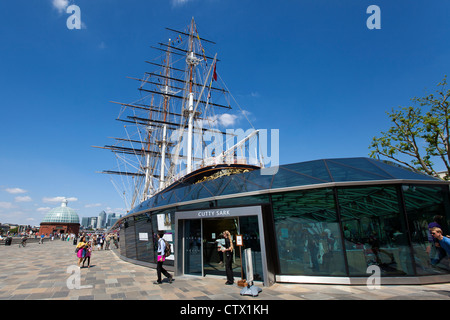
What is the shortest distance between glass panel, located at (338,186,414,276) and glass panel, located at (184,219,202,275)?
5549mm

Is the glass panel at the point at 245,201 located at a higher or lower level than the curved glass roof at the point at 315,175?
lower

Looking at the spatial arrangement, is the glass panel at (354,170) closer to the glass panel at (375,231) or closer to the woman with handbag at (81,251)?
the glass panel at (375,231)

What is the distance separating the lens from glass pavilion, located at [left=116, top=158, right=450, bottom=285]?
24.8ft

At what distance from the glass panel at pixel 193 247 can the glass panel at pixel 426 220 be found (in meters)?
7.53

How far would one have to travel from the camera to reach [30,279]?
8992 mm

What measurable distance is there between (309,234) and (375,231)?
214cm

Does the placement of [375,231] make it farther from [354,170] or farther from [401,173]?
[401,173]

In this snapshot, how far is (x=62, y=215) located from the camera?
77812 mm

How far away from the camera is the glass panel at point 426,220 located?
24.6 feet

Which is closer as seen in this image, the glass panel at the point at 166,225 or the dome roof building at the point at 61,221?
the glass panel at the point at 166,225

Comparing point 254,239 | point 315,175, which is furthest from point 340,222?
point 254,239

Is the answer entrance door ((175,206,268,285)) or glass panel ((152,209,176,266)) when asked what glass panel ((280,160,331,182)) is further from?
glass panel ((152,209,176,266))

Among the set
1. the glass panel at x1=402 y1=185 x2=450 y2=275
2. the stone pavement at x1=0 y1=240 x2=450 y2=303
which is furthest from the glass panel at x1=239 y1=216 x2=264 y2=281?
the glass panel at x1=402 y1=185 x2=450 y2=275

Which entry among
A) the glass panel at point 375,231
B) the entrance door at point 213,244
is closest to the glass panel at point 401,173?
the glass panel at point 375,231
